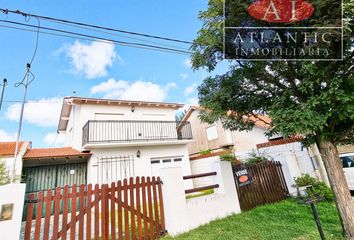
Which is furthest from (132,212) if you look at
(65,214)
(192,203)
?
(192,203)

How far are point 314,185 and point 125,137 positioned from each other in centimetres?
1003

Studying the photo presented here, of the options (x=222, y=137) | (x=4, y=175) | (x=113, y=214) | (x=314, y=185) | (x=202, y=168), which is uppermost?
(x=222, y=137)

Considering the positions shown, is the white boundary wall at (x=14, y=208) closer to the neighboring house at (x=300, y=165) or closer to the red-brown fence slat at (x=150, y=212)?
the red-brown fence slat at (x=150, y=212)

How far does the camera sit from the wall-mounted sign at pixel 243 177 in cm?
686

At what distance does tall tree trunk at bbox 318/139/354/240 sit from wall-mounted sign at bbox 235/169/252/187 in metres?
3.05

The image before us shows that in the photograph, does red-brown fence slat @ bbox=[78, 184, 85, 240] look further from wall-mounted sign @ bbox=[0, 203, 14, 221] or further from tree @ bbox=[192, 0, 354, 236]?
tree @ bbox=[192, 0, 354, 236]

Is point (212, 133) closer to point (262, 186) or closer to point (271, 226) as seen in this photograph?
point (262, 186)

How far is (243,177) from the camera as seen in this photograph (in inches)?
273

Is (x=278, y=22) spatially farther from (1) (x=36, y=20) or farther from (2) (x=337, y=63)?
(1) (x=36, y=20)

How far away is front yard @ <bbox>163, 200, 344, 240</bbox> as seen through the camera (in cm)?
436

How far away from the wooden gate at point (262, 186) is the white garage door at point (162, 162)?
6455 mm

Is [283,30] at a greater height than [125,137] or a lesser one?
lesser

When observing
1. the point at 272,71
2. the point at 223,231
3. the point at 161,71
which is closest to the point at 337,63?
the point at 272,71

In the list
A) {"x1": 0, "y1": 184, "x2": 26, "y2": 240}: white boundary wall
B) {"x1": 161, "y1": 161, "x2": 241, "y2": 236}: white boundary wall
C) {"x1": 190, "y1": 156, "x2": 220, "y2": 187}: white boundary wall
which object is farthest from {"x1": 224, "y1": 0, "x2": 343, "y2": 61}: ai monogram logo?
{"x1": 190, "y1": 156, "x2": 220, "y2": 187}: white boundary wall
